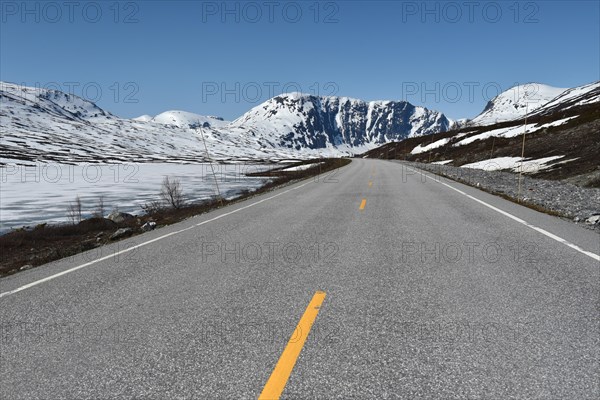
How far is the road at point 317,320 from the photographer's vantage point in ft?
8.84

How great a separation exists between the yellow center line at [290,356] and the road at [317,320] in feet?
0.07

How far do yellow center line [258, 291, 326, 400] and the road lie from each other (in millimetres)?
22

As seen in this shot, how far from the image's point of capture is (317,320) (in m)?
3.62

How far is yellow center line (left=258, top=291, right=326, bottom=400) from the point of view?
2.58 m

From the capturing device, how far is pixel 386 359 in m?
2.92

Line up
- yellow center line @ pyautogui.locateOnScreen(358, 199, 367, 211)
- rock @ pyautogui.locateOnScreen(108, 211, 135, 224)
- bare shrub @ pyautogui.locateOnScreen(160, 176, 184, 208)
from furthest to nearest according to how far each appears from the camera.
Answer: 1. bare shrub @ pyautogui.locateOnScreen(160, 176, 184, 208)
2. rock @ pyautogui.locateOnScreen(108, 211, 135, 224)
3. yellow center line @ pyautogui.locateOnScreen(358, 199, 367, 211)

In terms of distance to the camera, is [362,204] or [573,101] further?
[573,101]

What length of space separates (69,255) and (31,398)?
5.92 m

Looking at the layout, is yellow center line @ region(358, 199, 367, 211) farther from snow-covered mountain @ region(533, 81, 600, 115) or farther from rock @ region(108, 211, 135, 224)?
snow-covered mountain @ region(533, 81, 600, 115)

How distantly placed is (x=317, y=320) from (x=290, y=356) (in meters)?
0.68

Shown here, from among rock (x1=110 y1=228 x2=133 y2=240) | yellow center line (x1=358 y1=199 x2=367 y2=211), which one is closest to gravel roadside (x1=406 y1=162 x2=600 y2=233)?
yellow center line (x1=358 y1=199 x2=367 y2=211)

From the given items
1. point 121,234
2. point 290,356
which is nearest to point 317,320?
point 290,356

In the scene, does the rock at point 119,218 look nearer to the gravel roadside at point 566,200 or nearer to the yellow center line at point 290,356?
the yellow center line at point 290,356

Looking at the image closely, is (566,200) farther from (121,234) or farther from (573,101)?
(573,101)
